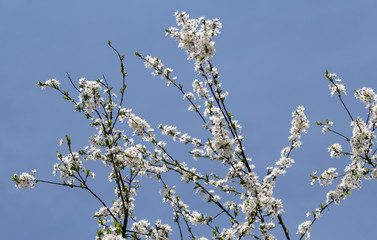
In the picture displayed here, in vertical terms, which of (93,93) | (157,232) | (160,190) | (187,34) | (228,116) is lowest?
(157,232)

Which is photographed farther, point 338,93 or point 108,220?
point 338,93

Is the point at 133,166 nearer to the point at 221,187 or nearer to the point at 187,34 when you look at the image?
the point at 221,187

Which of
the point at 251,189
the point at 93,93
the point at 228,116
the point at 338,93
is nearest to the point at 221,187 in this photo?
the point at 251,189

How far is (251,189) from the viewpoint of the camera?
6320 millimetres

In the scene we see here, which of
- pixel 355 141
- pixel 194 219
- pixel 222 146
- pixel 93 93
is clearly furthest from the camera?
pixel 355 141

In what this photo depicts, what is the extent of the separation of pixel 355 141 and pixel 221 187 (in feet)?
11.8

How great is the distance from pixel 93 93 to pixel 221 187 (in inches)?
130

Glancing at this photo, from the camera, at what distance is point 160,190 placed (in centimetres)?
763

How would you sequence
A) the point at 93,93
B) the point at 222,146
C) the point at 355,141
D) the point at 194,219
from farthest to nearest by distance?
1. the point at 355,141
2. the point at 194,219
3. the point at 93,93
4. the point at 222,146

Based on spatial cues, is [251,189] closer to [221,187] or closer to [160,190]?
[221,187]

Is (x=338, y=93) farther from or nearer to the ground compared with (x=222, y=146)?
farther from the ground

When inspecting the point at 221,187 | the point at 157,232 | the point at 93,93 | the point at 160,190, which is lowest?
the point at 157,232

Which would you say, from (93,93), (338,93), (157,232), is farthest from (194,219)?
(338,93)

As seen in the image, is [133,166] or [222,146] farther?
[133,166]
